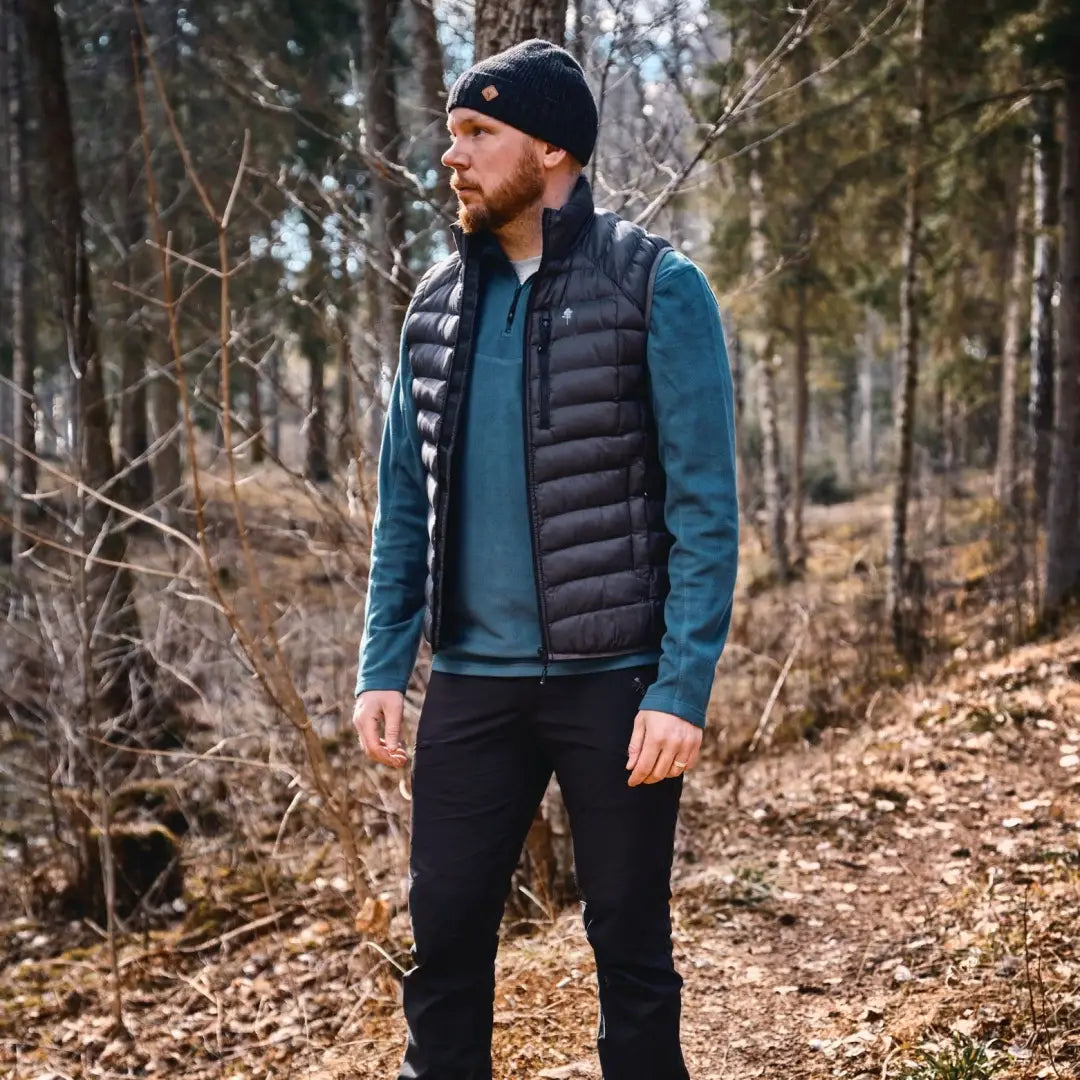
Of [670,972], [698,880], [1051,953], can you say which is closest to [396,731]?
[670,972]

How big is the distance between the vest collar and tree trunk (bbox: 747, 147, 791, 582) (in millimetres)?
12868

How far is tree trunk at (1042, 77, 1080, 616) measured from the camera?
961 centimetres

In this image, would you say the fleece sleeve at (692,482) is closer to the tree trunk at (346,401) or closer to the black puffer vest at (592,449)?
the black puffer vest at (592,449)

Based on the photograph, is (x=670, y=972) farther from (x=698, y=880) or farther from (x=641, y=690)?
(x=698, y=880)

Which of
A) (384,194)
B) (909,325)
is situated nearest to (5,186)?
(384,194)

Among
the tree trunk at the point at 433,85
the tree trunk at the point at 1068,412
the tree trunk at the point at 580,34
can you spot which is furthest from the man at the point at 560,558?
the tree trunk at the point at 1068,412

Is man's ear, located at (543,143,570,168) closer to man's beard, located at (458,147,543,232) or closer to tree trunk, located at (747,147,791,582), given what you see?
man's beard, located at (458,147,543,232)

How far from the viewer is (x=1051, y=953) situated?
3.54 m

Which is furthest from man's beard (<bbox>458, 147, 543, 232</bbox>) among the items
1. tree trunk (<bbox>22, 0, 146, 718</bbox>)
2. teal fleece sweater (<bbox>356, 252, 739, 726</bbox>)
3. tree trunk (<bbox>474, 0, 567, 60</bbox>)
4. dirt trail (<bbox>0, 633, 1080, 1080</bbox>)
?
tree trunk (<bbox>22, 0, 146, 718</bbox>)

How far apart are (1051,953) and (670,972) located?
1923 mm

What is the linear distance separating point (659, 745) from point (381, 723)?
2.24 ft

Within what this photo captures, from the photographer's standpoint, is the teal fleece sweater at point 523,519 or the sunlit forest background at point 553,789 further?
the sunlit forest background at point 553,789

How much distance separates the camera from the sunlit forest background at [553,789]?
3711 millimetres

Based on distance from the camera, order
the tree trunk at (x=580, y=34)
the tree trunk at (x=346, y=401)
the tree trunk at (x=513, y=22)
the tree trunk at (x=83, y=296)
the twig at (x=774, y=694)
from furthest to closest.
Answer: the tree trunk at (x=83, y=296) → the twig at (x=774, y=694) → the tree trunk at (x=580, y=34) → the tree trunk at (x=346, y=401) → the tree trunk at (x=513, y=22)
